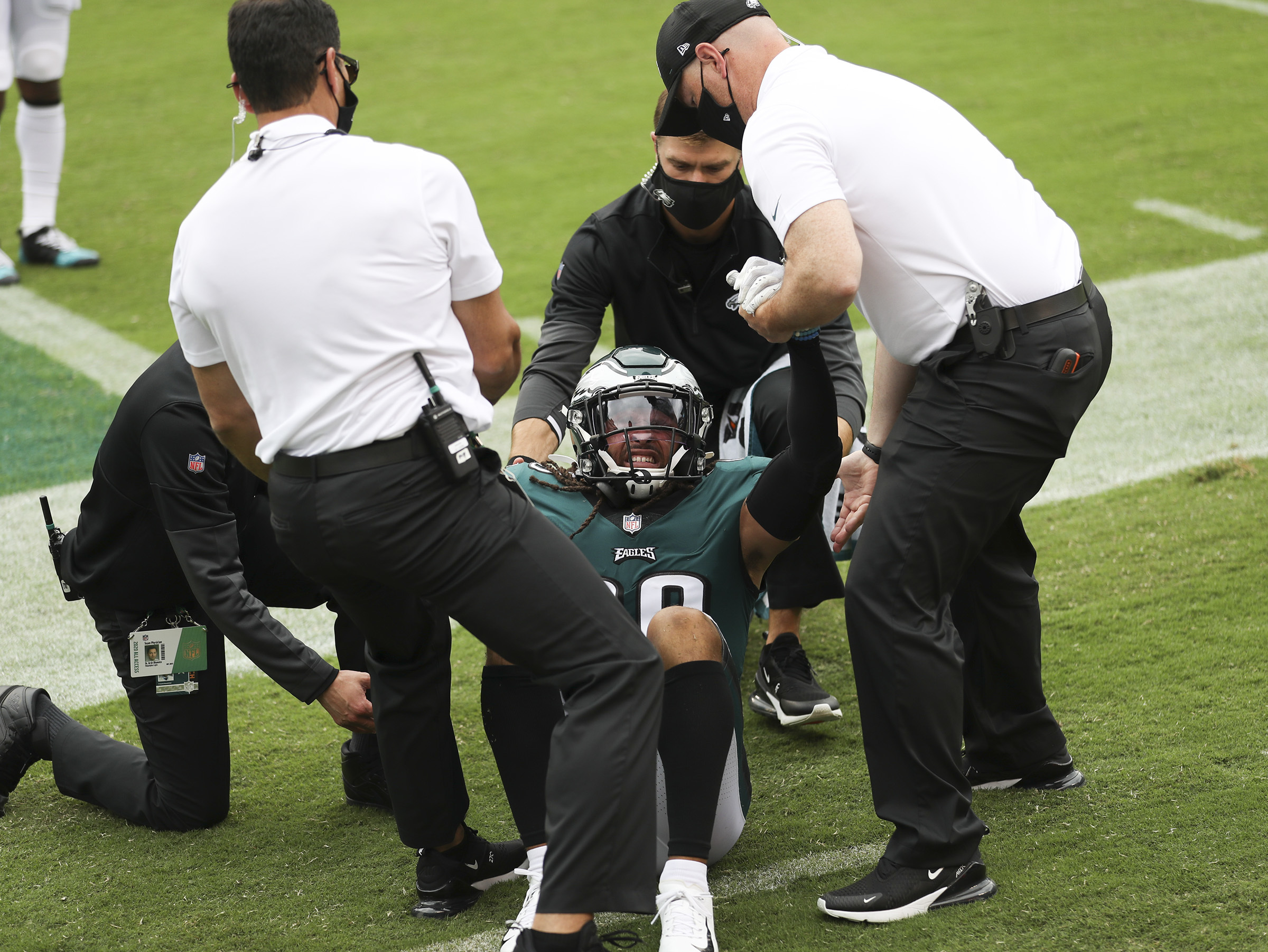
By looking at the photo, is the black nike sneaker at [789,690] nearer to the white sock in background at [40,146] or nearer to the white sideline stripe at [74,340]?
the white sideline stripe at [74,340]

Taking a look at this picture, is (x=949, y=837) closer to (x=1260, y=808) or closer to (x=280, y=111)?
(x=1260, y=808)

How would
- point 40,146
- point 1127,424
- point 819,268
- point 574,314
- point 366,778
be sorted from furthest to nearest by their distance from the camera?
point 40,146
point 1127,424
point 574,314
point 366,778
point 819,268

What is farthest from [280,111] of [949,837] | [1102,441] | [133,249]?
[133,249]

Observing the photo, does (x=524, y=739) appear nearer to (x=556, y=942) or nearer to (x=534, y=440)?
(x=556, y=942)

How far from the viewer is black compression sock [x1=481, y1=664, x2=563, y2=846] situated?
9.34 feet

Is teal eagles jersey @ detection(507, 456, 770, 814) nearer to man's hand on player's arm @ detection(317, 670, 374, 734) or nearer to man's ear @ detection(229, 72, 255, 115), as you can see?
man's hand on player's arm @ detection(317, 670, 374, 734)

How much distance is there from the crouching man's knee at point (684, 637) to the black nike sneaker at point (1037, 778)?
0.80 m

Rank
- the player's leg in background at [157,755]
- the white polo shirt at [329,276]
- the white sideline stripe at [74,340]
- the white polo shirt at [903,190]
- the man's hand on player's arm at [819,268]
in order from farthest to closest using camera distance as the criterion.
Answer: the white sideline stripe at [74,340], the player's leg in background at [157,755], the white polo shirt at [903,190], the man's hand on player's arm at [819,268], the white polo shirt at [329,276]

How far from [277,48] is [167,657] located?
1721mm

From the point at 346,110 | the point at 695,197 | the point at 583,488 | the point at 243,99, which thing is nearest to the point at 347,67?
the point at 346,110

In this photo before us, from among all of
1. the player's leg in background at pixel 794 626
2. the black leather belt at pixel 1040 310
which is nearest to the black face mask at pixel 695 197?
the player's leg in background at pixel 794 626

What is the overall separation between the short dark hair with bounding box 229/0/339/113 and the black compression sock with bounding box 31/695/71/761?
1.93 meters

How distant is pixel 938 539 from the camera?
273 cm

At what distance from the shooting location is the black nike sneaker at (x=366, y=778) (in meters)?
3.47
